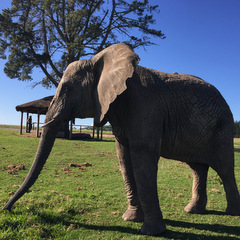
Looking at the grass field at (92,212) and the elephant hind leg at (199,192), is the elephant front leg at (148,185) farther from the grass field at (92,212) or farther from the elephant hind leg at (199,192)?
the elephant hind leg at (199,192)

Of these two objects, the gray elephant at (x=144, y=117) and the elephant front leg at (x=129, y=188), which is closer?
the gray elephant at (x=144, y=117)

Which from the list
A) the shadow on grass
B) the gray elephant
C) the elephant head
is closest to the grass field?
the shadow on grass

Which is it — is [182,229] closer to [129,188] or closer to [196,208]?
[196,208]

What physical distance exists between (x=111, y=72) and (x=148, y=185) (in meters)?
1.48

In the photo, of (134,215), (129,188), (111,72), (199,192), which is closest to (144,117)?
(111,72)

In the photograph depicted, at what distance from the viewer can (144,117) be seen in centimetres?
287

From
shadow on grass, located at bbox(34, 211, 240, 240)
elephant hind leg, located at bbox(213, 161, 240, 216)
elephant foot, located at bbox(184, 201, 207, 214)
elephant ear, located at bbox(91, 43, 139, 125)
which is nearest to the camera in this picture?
elephant ear, located at bbox(91, 43, 139, 125)

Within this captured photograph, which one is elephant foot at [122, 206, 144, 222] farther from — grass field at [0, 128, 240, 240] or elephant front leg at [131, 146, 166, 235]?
elephant front leg at [131, 146, 166, 235]

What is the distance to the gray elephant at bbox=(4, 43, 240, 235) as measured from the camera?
2891mm

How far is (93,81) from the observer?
3.19 metres

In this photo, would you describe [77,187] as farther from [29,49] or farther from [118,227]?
[29,49]

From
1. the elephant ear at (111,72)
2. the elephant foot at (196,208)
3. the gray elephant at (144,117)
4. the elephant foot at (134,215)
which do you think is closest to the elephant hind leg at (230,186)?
the gray elephant at (144,117)

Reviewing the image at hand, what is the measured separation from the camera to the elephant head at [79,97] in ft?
9.68

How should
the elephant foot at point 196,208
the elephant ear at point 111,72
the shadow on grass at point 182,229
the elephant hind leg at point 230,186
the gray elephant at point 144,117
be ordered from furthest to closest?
the elephant foot at point 196,208 < the elephant hind leg at point 230,186 < the shadow on grass at point 182,229 < the gray elephant at point 144,117 < the elephant ear at point 111,72
